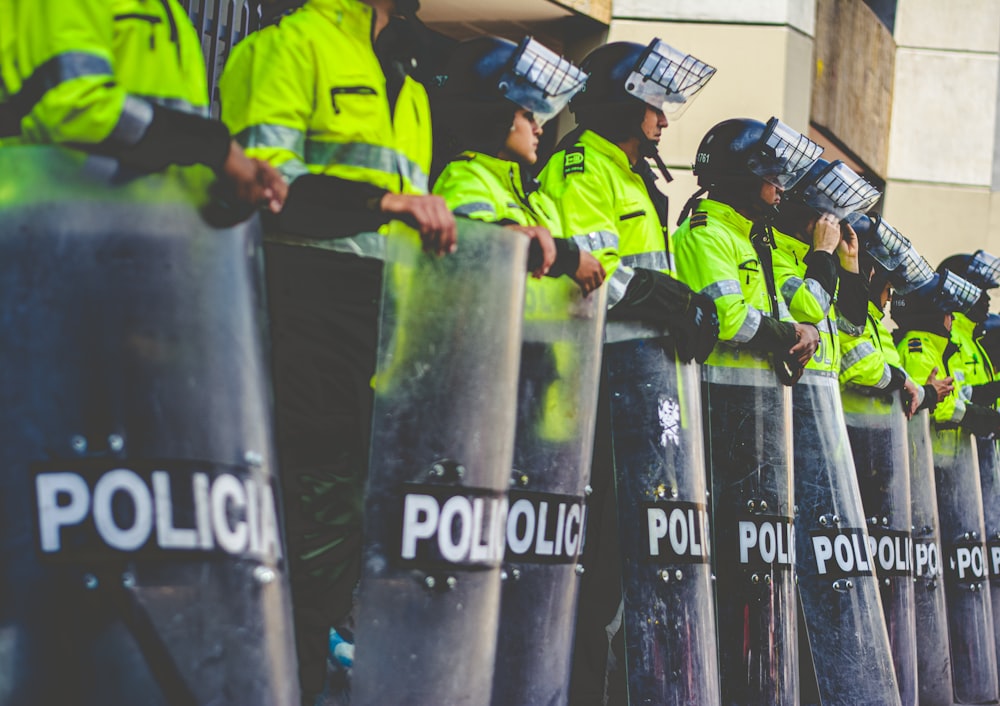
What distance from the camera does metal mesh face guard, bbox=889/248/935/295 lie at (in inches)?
275

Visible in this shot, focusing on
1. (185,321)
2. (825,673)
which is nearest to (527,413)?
(185,321)

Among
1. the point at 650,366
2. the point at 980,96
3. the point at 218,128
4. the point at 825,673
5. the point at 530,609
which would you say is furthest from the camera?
the point at 980,96

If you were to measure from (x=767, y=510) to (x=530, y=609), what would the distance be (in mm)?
1455

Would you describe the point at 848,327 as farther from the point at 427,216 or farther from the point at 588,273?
the point at 427,216

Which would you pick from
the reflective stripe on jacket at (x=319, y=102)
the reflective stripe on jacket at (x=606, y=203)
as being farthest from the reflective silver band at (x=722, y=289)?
the reflective stripe on jacket at (x=319, y=102)

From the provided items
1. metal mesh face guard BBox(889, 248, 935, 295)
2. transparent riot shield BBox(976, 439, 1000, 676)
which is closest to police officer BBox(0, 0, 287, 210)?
metal mesh face guard BBox(889, 248, 935, 295)

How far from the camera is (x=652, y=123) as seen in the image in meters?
5.09

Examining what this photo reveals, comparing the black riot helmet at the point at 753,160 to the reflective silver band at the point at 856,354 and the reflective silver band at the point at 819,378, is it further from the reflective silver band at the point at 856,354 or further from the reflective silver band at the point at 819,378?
the reflective silver band at the point at 856,354

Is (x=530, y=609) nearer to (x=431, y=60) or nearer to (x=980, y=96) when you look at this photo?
(x=431, y=60)

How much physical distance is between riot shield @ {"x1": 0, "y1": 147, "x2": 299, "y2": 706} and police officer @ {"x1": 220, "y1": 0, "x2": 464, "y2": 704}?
60cm

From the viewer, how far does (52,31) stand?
9.27ft

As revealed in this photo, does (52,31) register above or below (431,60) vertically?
below

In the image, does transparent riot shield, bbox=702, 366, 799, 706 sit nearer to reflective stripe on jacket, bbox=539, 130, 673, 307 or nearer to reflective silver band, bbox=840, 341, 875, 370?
reflective stripe on jacket, bbox=539, 130, 673, 307

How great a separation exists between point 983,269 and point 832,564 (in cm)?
369
